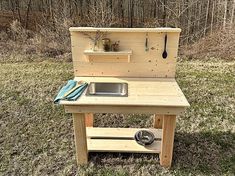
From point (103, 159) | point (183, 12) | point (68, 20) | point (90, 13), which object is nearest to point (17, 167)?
point (103, 159)

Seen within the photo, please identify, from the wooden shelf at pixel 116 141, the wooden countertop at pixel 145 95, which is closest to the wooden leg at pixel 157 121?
the wooden shelf at pixel 116 141

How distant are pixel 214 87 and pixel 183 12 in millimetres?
3336

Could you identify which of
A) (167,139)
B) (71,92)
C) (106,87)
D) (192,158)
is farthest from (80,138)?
(192,158)

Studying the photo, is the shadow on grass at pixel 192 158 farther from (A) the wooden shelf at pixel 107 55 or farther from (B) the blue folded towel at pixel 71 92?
(A) the wooden shelf at pixel 107 55

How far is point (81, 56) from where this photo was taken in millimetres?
2336

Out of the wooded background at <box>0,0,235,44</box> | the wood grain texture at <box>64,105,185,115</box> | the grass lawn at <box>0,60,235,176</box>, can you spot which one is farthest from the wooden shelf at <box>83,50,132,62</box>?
the wooded background at <box>0,0,235,44</box>

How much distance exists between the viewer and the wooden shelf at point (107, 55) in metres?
2.22

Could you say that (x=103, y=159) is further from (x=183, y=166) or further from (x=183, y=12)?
(x=183, y=12)

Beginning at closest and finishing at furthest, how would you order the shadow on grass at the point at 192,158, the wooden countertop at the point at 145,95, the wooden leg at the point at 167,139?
the wooden countertop at the point at 145,95
the wooden leg at the point at 167,139
the shadow on grass at the point at 192,158

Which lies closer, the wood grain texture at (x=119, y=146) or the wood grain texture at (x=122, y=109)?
the wood grain texture at (x=122, y=109)

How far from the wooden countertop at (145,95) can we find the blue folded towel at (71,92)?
0.14 feet

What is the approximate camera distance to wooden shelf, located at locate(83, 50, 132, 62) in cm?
222

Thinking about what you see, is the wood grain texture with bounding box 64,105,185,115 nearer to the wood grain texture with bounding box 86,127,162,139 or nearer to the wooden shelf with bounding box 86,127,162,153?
the wooden shelf with bounding box 86,127,162,153

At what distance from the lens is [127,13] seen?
21.9 feet
